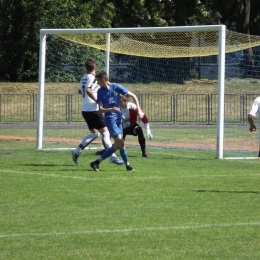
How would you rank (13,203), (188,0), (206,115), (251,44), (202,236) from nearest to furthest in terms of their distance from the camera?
(202,236) < (13,203) < (251,44) < (206,115) < (188,0)

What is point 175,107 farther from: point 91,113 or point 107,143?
point 107,143

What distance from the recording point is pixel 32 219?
432 inches

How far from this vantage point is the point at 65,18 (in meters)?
46.2

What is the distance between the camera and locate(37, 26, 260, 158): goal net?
22.0 m

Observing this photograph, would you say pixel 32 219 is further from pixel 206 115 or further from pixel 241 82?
pixel 206 115

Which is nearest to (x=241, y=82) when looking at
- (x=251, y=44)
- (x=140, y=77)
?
(x=140, y=77)

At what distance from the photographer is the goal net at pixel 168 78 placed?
21953mm

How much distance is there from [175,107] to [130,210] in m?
22.8

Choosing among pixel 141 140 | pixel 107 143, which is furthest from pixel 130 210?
pixel 141 140

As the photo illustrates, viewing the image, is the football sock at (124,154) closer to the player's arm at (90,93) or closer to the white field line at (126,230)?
the player's arm at (90,93)

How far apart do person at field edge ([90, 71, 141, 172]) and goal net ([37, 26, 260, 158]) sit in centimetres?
411

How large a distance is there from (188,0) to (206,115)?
20.3m

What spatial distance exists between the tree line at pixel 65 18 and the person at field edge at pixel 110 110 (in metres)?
28.5

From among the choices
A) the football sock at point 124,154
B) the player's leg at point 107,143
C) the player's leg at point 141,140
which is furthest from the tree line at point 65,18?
the football sock at point 124,154
